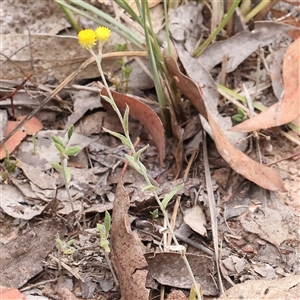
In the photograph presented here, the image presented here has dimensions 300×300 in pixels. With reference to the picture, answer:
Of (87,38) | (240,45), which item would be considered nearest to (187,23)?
(240,45)

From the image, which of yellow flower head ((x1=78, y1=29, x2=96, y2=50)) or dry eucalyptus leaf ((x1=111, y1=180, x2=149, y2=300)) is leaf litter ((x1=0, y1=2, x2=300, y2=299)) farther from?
yellow flower head ((x1=78, y1=29, x2=96, y2=50))

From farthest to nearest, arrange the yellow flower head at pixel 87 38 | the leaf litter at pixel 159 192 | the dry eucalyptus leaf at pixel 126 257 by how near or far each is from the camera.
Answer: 1. the leaf litter at pixel 159 192
2. the dry eucalyptus leaf at pixel 126 257
3. the yellow flower head at pixel 87 38

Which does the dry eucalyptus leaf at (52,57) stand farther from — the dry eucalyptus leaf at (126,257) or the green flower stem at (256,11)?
the dry eucalyptus leaf at (126,257)

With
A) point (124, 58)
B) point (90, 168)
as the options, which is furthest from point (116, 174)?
point (124, 58)

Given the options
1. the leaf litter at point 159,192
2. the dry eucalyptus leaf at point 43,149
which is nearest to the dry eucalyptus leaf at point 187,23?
the leaf litter at point 159,192

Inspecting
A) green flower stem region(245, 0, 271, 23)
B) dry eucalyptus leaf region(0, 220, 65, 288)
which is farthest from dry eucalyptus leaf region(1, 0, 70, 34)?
dry eucalyptus leaf region(0, 220, 65, 288)

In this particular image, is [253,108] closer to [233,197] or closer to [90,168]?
[233,197]

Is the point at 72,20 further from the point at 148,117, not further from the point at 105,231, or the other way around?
the point at 105,231
